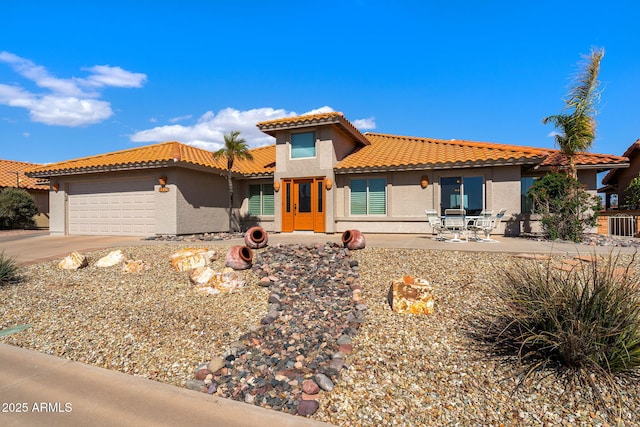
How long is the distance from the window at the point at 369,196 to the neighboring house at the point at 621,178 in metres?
13.3

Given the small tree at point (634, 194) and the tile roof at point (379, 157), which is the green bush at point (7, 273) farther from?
the small tree at point (634, 194)

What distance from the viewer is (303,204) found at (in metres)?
15.2

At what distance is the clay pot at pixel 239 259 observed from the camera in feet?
25.0

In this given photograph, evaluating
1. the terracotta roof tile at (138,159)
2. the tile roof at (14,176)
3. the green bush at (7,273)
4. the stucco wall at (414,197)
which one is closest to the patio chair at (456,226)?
the stucco wall at (414,197)

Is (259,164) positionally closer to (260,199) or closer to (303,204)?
(260,199)

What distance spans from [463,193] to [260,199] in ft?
30.8

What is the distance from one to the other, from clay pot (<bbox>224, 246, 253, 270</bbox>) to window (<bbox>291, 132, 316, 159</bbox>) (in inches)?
315

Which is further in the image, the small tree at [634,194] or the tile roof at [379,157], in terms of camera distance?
the small tree at [634,194]

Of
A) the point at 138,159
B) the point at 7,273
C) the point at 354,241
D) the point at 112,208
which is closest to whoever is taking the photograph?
the point at 7,273

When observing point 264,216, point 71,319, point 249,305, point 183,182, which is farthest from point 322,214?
point 71,319

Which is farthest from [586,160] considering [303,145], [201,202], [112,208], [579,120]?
[112,208]

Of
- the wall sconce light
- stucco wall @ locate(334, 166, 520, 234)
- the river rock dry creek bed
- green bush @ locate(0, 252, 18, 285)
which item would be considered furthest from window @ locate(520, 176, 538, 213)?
green bush @ locate(0, 252, 18, 285)

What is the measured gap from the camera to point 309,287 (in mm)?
6535

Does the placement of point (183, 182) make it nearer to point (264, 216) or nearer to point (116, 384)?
point (264, 216)
